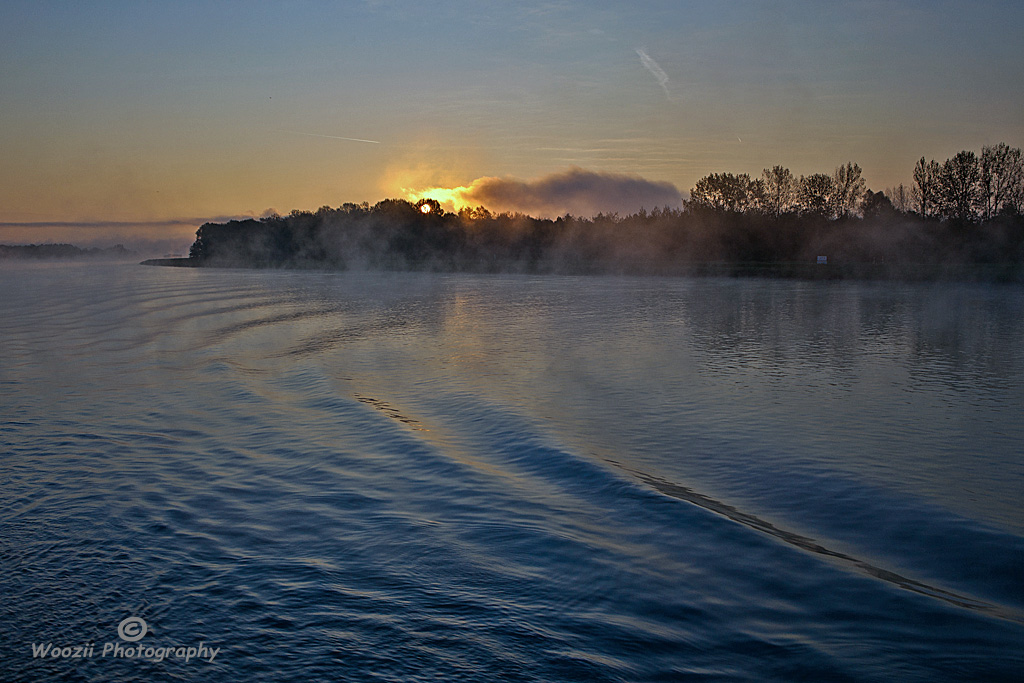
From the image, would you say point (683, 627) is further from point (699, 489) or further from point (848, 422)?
point (848, 422)

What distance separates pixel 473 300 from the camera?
38.1 meters

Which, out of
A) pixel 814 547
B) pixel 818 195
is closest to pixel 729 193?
pixel 818 195

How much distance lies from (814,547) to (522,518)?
2577 mm

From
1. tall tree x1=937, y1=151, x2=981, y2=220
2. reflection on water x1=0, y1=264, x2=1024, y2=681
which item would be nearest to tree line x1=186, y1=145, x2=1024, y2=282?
tall tree x1=937, y1=151, x2=981, y2=220

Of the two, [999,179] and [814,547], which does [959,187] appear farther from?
[814,547]

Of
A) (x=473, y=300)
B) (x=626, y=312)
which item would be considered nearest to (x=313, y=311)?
(x=473, y=300)

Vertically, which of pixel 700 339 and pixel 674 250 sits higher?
pixel 674 250

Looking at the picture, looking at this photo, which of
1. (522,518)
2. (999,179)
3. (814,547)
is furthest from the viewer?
(999,179)

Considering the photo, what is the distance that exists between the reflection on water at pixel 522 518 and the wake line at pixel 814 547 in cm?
3

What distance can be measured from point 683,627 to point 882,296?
4146cm

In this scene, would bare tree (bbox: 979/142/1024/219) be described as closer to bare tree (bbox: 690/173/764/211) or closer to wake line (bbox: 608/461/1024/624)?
bare tree (bbox: 690/173/764/211)

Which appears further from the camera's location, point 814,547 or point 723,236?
point 723,236

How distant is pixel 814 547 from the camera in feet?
20.2

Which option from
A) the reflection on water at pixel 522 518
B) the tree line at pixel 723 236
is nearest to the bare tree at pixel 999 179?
the tree line at pixel 723 236
